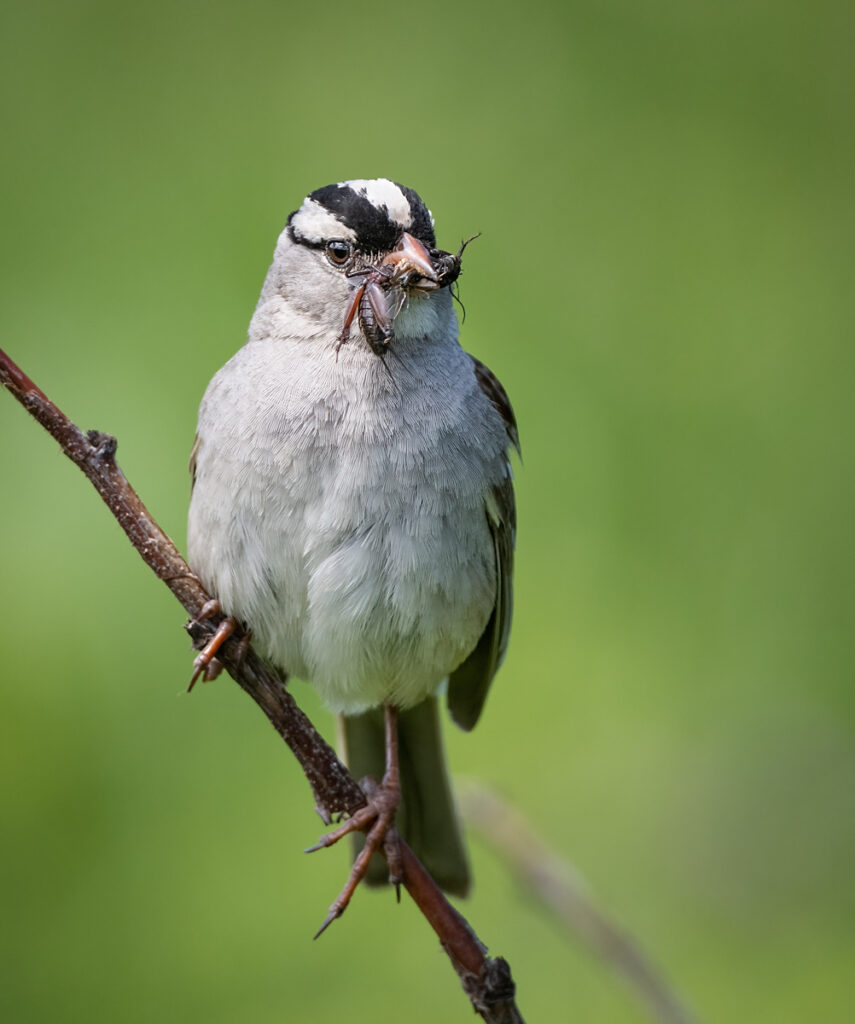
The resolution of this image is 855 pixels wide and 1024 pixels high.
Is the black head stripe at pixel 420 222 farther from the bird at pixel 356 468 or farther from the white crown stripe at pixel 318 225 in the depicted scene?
the white crown stripe at pixel 318 225

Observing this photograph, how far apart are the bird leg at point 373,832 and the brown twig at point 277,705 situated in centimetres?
11

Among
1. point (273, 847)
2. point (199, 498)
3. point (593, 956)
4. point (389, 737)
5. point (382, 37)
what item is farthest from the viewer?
point (382, 37)

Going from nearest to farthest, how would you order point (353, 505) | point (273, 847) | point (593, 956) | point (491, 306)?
point (593, 956), point (353, 505), point (273, 847), point (491, 306)

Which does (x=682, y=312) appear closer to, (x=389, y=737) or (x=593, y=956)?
(x=389, y=737)

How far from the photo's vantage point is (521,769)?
13.4 feet

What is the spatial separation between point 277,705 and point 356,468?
2.27ft

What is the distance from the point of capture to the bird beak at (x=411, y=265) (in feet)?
9.36

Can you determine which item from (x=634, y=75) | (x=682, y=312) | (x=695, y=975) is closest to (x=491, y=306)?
(x=682, y=312)

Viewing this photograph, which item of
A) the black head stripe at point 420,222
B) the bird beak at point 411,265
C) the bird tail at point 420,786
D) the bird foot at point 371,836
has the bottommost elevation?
the bird foot at point 371,836

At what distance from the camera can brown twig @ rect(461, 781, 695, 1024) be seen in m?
2.21

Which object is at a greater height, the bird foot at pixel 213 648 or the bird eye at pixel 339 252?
the bird eye at pixel 339 252

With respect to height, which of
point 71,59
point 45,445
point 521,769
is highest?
point 71,59

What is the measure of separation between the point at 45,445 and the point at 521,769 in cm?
180

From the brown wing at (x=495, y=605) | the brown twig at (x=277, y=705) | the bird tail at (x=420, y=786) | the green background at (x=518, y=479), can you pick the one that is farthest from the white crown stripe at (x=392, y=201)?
the bird tail at (x=420, y=786)
